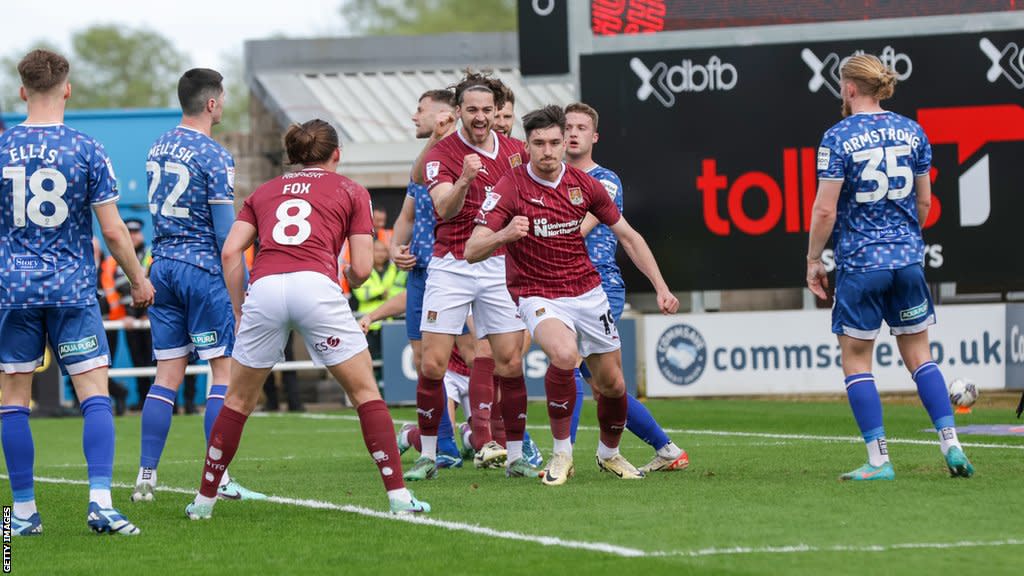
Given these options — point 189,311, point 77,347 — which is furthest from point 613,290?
point 77,347

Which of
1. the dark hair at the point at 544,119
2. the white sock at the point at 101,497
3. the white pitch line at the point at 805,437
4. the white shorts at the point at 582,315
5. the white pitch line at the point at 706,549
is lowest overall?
the white pitch line at the point at 805,437

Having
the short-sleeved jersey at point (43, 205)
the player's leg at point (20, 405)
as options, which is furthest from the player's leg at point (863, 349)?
the player's leg at point (20, 405)

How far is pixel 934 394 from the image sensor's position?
8.70m

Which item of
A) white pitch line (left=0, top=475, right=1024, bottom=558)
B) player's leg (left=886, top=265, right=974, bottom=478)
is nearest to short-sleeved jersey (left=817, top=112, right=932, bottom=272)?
player's leg (left=886, top=265, right=974, bottom=478)

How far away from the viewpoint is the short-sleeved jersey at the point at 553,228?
861 cm

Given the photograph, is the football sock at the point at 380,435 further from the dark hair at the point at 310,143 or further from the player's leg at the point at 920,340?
the player's leg at the point at 920,340

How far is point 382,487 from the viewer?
9.03 meters

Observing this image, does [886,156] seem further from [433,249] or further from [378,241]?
[378,241]

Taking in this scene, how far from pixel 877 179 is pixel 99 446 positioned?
14.0ft

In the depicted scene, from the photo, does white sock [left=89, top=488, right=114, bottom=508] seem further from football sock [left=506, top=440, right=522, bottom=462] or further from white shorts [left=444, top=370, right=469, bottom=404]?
white shorts [left=444, top=370, right=469, bottom=404]

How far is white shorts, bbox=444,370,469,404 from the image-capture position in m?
11.5

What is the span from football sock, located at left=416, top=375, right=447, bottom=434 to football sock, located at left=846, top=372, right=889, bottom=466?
8.07 ft

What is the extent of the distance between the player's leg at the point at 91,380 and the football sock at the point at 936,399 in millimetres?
4249

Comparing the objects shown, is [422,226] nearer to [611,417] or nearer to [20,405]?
[611,417]
